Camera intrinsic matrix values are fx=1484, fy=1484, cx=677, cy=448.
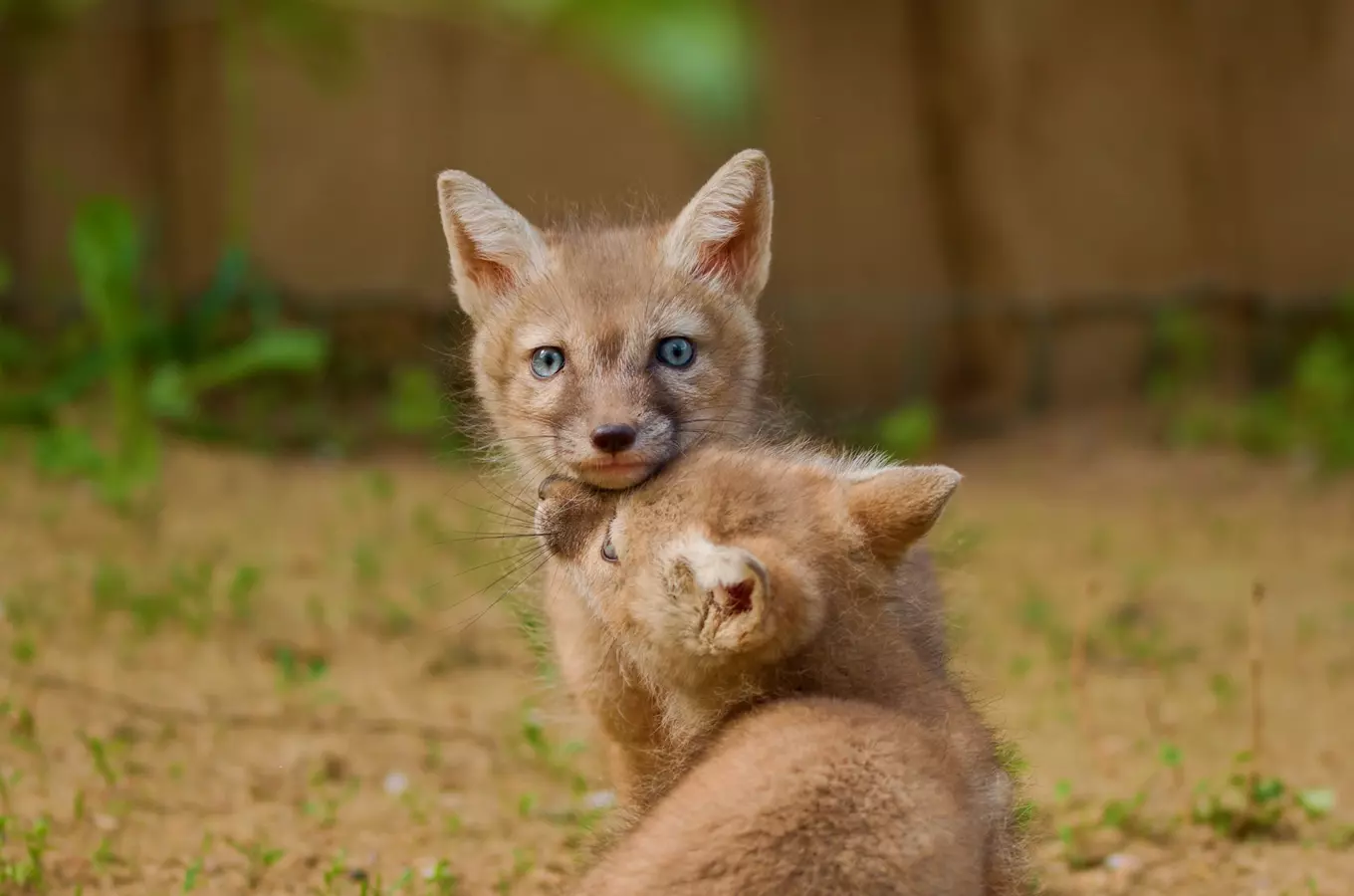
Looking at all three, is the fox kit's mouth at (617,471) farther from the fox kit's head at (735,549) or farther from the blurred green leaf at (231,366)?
the blurred green leaf at (231,366)

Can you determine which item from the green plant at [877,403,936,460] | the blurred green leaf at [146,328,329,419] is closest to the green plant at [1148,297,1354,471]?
the green plant at [877,403,936,460]

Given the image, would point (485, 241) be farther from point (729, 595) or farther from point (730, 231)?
point (729, 595)

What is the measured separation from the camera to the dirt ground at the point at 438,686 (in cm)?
368

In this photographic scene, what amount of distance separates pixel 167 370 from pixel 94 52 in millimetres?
3582

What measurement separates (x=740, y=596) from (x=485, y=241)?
1.80 m

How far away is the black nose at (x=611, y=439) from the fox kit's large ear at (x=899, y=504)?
570 mm

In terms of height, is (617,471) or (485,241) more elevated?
(485,241)

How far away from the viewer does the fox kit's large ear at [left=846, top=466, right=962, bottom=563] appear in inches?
109

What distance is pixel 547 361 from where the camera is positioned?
3.76 m

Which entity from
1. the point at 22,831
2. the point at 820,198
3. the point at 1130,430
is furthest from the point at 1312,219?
the point at 22,831

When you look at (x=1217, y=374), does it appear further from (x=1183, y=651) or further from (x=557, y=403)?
(x=557, y=403)

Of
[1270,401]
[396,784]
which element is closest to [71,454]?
[396,784]

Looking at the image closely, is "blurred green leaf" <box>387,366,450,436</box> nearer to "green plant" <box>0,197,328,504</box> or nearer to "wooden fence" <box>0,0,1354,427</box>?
"green plant" <box>0,197,328,504</box>

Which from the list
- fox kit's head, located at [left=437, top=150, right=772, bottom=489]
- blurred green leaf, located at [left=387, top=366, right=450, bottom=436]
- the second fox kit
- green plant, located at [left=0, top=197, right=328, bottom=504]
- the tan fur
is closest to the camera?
the tan fur
